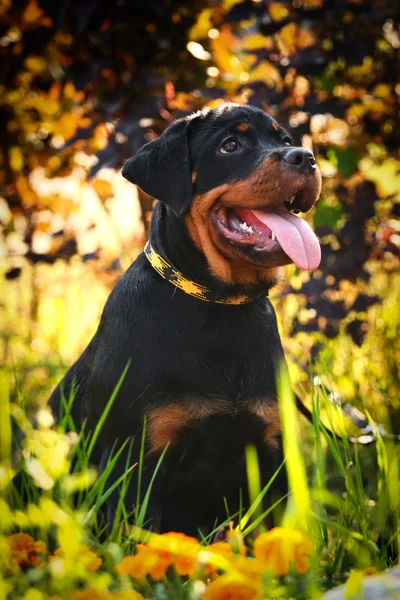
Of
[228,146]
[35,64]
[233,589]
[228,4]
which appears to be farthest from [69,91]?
[233,589]

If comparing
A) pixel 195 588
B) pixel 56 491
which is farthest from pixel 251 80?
pixel 195 588

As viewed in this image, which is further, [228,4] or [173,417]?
[228,4]

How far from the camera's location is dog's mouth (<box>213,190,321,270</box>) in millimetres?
2576

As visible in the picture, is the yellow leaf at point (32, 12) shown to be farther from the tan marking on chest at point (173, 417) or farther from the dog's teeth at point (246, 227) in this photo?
the tan marking on chest at point (173, 417)

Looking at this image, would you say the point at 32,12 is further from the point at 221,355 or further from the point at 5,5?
the point at 221,355

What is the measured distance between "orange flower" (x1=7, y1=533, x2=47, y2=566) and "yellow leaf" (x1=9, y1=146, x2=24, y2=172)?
362 centimetres

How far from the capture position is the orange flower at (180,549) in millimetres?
1469

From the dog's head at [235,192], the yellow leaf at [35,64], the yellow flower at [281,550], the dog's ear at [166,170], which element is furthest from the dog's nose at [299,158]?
the yellow leaf at [35,64]

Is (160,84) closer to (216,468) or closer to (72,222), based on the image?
(72,222)

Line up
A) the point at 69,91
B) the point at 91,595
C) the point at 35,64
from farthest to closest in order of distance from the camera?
the point at 69,91
the point at 35,64
the point at 91,595

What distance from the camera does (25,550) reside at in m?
1.75

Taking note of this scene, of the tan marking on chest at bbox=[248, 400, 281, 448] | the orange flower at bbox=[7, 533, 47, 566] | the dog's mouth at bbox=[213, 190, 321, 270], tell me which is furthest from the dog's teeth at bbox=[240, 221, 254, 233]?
the orange flower at bbox=[7, 533, 47, 566]

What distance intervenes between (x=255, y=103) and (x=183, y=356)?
183 centimetres

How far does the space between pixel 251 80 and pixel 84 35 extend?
1020 mm
